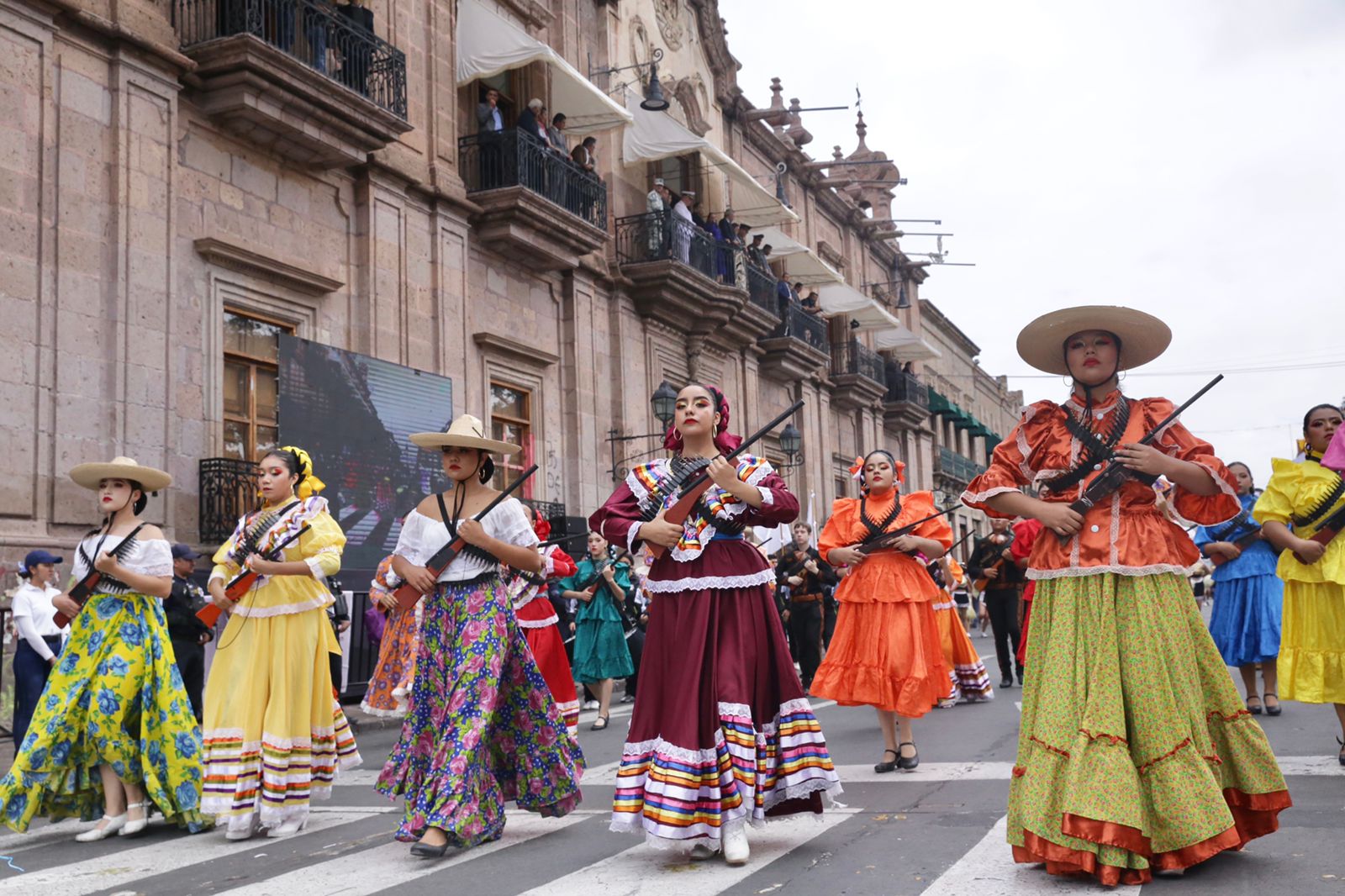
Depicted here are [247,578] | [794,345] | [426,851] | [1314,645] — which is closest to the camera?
[426,851]

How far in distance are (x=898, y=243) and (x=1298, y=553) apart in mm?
36003

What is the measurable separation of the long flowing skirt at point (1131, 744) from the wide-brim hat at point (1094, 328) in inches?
36.2

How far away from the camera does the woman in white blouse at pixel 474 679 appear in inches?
226

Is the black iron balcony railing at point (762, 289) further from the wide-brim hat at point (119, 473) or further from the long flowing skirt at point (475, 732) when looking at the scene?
the long flowing skirt at point (475, 732)

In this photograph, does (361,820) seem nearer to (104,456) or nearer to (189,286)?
(104,456)

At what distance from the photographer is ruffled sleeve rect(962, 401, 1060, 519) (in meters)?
4.97

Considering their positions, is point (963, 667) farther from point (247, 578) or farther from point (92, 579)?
point (92, 579)

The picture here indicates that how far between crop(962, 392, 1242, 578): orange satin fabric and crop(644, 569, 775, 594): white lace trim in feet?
3.01

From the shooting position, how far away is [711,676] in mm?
5215

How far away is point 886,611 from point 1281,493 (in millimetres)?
2410

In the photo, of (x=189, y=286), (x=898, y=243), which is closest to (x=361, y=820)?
(x=189, y=286)

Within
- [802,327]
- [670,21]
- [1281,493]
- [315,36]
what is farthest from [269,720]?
[802,327]

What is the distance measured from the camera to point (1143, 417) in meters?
4.85

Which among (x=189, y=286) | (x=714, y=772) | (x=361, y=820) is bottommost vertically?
(x=361, y=820)
